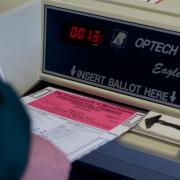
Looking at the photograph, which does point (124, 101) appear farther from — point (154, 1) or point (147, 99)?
point (154, 1)

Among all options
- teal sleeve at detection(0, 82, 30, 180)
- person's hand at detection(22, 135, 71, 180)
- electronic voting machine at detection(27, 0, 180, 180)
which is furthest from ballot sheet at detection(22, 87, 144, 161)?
teal sleeve at detection(0, 82, 30, 180)

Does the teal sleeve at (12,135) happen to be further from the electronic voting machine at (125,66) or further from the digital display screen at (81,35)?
the digital display screen at (81,35)

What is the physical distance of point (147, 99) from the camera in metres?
0.90

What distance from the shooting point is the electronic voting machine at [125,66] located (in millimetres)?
784

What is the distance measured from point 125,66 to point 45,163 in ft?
1.31

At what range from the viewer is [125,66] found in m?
0.89

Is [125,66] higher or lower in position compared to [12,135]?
lower

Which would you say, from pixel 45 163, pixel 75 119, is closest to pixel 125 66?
pixel 75 119

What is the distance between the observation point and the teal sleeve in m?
0.44

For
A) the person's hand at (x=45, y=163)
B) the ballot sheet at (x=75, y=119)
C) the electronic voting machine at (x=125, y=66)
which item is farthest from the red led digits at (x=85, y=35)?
the person's hand at (x=45, y=163)

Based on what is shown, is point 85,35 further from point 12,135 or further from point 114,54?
point 12,135

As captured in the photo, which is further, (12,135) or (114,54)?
(114,54)

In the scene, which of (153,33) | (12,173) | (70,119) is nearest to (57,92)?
(70,119)

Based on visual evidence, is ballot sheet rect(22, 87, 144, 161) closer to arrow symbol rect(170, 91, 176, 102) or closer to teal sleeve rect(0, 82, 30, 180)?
arrow symbol rect(170, 91, 176, 102)
